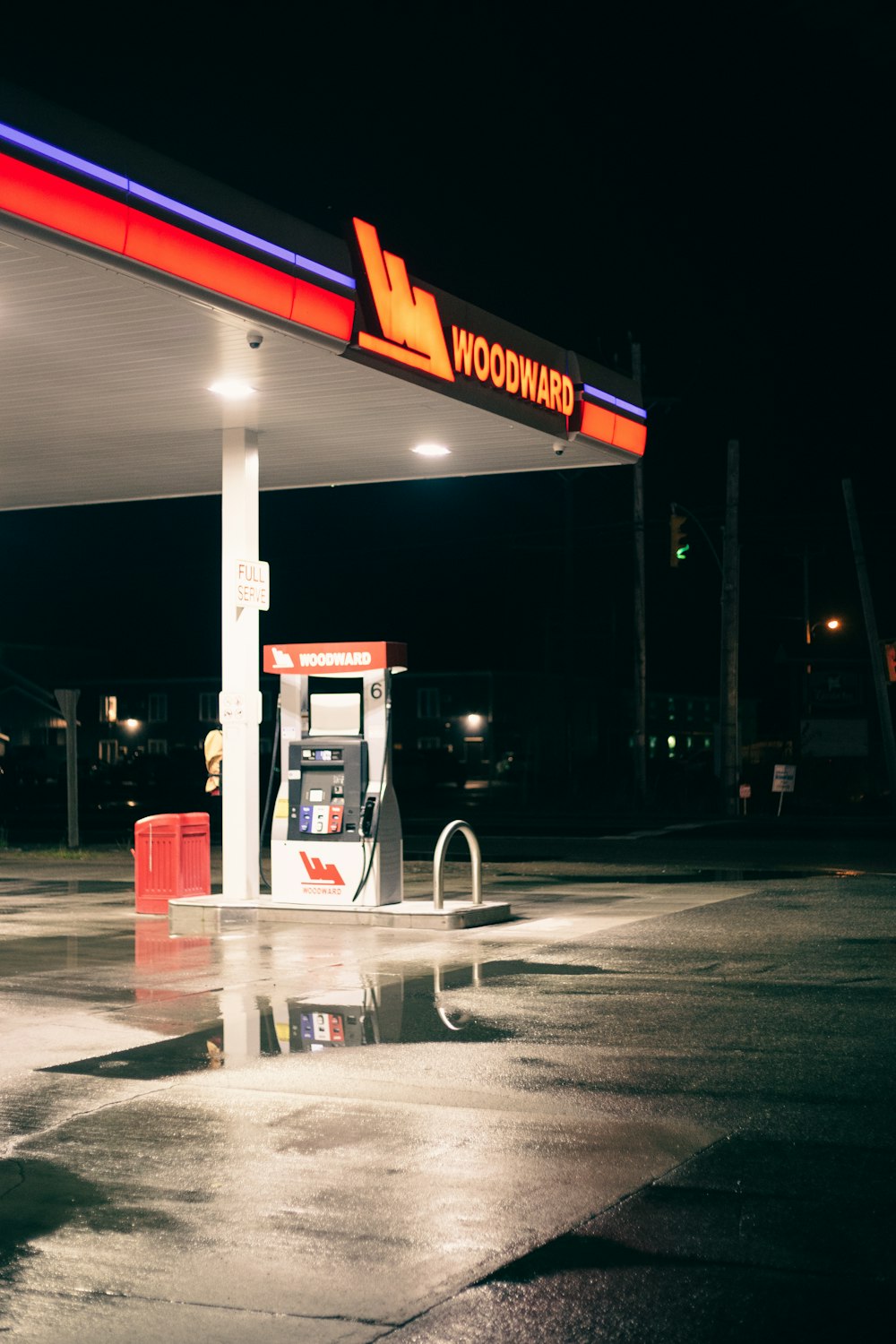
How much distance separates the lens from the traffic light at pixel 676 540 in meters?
33.0

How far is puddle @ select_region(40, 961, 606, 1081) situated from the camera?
8.96 meters

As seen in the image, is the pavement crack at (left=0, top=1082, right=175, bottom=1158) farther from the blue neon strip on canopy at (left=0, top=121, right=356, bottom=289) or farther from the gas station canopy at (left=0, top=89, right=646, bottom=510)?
the blue neon strip on canopy at (left=0, top=121, right=356, bottom=289)

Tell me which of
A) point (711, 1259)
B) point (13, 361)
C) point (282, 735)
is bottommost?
point (711, 1259)

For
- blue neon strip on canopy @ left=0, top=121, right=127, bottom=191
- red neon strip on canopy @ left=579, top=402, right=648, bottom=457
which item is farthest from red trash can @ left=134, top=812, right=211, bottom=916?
blue neon strip on canopy @ left=0, top=121, right=127, bottom=191

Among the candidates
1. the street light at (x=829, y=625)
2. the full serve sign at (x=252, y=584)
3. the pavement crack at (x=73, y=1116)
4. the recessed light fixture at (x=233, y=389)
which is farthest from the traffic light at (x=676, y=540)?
the street light at (x=829, y=625)

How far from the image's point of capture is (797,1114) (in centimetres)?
761

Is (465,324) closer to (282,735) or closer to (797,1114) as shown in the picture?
(282,735)

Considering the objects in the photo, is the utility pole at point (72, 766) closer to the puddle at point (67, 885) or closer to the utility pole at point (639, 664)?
the puddle at point (67, 885)

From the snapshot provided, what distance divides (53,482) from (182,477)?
1.67 meters

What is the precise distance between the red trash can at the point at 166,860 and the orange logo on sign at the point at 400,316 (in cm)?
565

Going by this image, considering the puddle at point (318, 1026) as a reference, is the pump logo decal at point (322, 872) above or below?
above

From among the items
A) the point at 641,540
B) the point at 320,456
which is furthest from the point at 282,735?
the point at 641,540

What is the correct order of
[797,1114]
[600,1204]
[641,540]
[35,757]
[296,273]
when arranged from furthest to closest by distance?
[35,757]
[641,540]
[296,273]
[797,1114]
[600,1204]

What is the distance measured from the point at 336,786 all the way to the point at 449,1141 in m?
8.52
